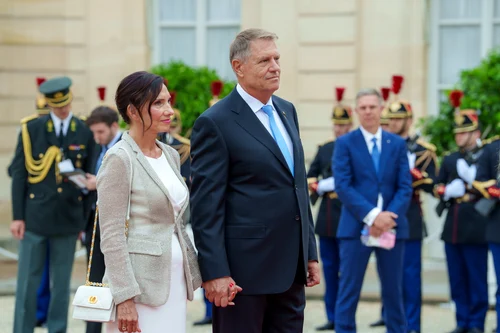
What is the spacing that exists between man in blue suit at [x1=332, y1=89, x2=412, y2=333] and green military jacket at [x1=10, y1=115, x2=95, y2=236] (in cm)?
199

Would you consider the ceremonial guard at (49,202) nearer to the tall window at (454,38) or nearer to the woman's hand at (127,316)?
the woman's hand at (127,316)

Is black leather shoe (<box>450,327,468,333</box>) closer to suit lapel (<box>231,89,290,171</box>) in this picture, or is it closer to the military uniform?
the military uniform

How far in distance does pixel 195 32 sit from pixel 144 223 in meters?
9.60

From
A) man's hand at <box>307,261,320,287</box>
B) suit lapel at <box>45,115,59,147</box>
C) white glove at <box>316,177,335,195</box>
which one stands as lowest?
white glove at <box>316,177,335,195</box>

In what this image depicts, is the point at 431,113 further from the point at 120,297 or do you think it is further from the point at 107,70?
the point at 120,297

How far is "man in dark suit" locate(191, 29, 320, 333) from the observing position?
198 inches

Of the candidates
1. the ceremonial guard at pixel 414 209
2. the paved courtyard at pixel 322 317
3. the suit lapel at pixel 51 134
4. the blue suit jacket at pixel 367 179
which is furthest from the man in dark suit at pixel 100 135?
the ceremonial guard at pixel 414 209

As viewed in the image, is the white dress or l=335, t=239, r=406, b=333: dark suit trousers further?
l=335, t=239, r=406, b=333: dark suit trousers

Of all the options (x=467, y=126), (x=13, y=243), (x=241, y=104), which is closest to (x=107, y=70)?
(x=13, y=243)

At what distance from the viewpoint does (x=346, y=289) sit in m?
7.63

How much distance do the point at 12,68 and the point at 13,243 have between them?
7.50 ft

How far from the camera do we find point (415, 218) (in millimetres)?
9328

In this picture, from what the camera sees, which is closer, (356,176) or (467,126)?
(356,176)

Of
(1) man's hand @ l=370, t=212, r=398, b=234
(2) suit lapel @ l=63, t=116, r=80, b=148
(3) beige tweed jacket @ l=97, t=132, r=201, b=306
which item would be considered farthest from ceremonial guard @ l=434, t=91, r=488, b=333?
(3) beige tweed jacket @ l=97, t=132, r=201, b=306
